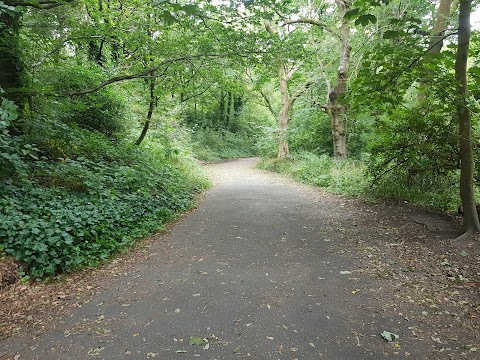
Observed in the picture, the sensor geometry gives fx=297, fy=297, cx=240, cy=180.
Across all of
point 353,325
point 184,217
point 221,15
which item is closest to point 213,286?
point 353,325

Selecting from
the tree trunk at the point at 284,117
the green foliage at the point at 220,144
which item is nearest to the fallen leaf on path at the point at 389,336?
the tree trunk at the point at 284,117

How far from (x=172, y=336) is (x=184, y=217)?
4.88 metres

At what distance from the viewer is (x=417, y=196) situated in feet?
26.3

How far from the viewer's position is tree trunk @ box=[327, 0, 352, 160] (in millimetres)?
12211

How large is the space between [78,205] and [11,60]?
387 cm

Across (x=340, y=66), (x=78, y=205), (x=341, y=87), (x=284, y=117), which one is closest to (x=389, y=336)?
(x=78, y=205)

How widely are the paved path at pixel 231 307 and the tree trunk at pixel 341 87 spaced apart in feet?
24.9

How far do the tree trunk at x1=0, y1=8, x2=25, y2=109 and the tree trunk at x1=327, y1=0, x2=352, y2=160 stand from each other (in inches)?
371

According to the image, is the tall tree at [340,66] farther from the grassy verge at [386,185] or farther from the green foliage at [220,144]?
the green foliage at [220,144]

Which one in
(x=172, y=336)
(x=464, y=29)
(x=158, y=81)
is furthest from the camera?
(x=158, y=81)

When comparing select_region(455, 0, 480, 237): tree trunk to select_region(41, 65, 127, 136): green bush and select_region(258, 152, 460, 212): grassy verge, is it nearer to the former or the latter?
select_region(258, 152, 460, 212): grassy verge

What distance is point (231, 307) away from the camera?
146 inches

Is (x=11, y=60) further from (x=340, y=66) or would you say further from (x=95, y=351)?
(x=340, y=66)

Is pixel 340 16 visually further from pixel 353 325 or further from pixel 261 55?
pixel 353 325
